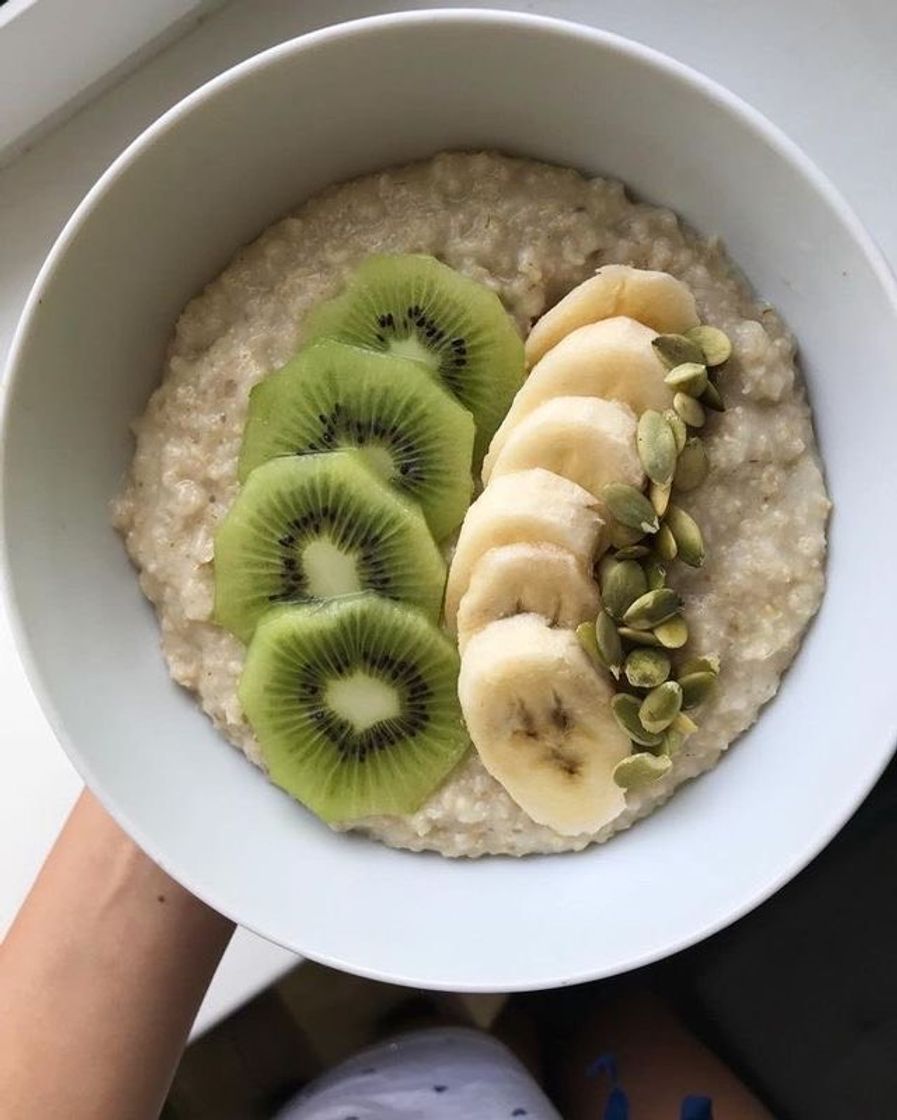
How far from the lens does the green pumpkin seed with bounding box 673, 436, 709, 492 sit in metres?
1.08

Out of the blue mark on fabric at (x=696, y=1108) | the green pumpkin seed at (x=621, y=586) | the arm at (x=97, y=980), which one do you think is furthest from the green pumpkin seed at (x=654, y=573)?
the blue mark on fabric at (x=696, y=1108)

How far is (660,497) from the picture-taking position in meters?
1.05

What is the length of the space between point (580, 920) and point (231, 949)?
476 millimetres

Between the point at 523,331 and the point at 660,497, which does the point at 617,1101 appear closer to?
the point at 660,497

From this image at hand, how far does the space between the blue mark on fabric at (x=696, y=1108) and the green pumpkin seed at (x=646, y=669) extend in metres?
0.82

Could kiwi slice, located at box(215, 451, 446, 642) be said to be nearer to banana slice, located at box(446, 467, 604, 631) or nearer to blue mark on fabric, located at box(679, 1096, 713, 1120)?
banana slice, located at box(446, 467, 604, 631)

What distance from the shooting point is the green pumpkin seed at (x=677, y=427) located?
1071 millimetres

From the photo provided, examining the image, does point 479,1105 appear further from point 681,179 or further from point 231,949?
point 681,179

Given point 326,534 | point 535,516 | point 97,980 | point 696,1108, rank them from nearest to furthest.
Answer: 1. point 535,516
2. point 326,534
3. point 97,980
4. point 696,1108

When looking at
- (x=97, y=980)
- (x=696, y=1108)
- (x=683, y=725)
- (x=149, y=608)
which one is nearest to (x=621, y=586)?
(x=683, y=725)

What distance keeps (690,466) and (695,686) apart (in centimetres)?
20

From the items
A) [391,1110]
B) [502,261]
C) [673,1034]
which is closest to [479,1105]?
[391,1110]

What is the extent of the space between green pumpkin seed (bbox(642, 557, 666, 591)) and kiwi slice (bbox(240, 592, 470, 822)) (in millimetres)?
198

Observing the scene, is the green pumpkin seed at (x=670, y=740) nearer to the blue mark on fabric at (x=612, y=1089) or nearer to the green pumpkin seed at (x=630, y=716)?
the green pumpkin seed at (x=630, y=716)
